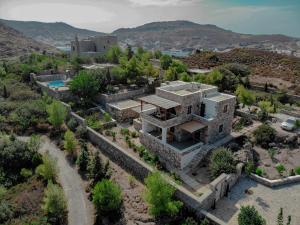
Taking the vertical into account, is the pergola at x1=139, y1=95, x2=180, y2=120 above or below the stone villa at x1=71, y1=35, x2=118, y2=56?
below

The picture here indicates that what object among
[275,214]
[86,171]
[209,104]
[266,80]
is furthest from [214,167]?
[266,80]

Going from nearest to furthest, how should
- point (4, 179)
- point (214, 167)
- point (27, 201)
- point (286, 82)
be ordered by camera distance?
point (27, 201) → point (214, 167) → point (4, 179) → point (286, 82)

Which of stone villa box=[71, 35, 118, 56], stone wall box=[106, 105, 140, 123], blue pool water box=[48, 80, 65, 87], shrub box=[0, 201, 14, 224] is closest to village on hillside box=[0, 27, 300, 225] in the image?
shrub box=[0, 201, 14, 224]

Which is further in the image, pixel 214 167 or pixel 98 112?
pixel 98 112

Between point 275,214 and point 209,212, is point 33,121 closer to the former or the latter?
Result: point 209,212

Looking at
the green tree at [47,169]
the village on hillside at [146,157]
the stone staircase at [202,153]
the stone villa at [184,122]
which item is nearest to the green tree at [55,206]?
the village on hillside at [146,157]

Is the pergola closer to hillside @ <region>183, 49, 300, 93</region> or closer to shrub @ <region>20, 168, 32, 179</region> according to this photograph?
shrub @ <region>20, 168, 32, 179</region>

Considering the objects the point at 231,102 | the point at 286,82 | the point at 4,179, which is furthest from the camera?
the point at 286,82

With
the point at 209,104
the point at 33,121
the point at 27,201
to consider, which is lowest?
the point at 27,201
